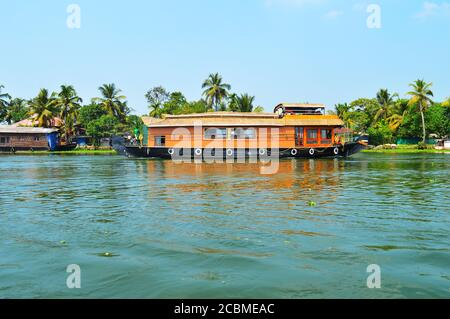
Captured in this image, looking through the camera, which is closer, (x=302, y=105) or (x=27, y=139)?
(x=302, y=105)

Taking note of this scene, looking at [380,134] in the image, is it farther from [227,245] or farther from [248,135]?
[227,245]

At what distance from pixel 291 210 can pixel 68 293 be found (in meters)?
5.13

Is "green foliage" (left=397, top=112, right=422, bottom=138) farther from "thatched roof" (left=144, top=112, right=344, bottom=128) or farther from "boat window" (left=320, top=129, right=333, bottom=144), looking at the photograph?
"boat window" (left=320, top=129, right=333, bottom=144)

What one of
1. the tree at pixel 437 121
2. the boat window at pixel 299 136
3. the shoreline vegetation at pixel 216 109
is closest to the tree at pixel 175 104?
the shoreline vegetation at pixel 216 109

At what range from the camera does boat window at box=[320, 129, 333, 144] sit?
3203 cm

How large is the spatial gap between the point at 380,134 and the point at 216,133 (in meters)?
26.7

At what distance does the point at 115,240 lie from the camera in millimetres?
6078

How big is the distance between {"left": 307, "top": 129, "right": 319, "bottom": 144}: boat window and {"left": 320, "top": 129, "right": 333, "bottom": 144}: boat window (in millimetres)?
387

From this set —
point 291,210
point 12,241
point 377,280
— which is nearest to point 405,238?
point 377,280

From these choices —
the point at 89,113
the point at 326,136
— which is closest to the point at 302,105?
the point at 326,136

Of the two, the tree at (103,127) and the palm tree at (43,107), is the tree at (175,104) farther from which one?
the palm tree at (43,107)

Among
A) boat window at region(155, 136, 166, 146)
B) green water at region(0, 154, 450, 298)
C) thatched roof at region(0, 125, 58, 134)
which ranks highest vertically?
thatched roof at region(0, 125, 58, 134)

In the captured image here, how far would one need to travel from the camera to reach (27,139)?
5044 centimetres

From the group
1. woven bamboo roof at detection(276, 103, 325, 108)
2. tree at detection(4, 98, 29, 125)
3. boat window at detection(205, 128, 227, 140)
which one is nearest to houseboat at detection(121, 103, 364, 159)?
boat window at detection(205, 128, 227, 140)
